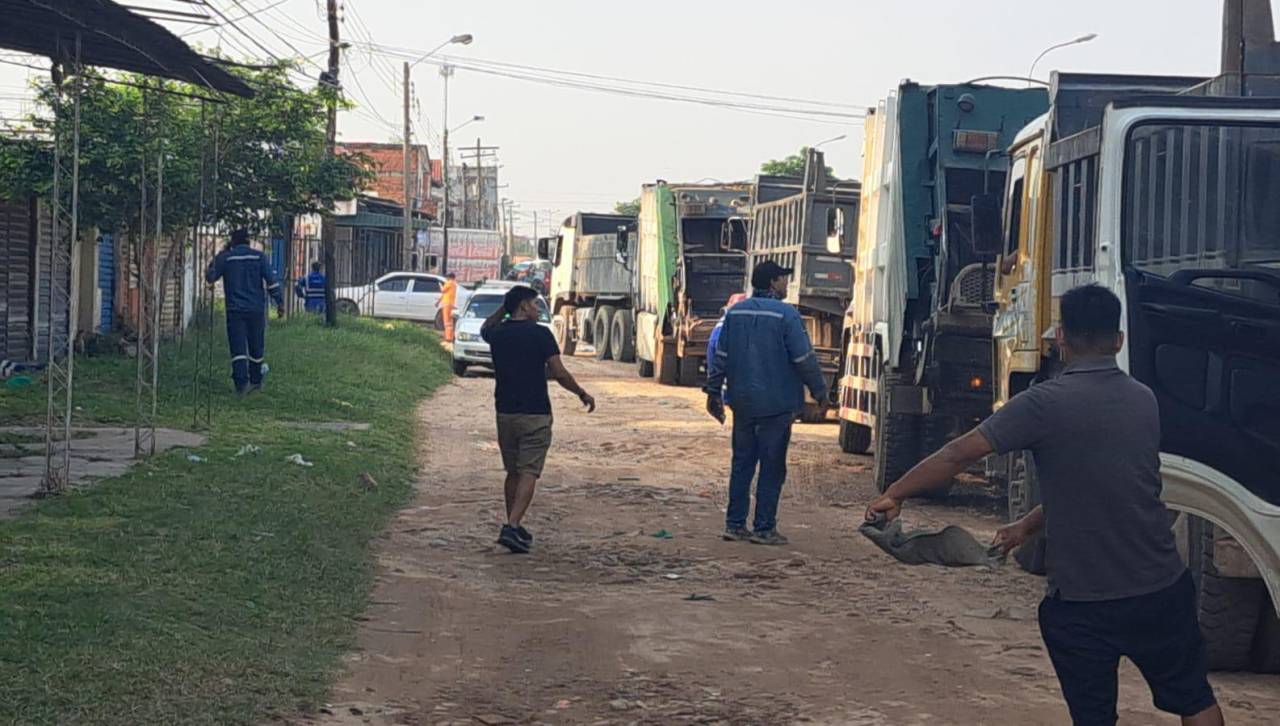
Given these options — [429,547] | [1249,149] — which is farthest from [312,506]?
[1249,149]

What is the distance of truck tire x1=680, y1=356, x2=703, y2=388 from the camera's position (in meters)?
28.2

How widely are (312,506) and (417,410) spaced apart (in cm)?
988

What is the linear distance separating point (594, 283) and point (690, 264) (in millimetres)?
9698

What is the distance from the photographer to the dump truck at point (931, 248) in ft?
42.8

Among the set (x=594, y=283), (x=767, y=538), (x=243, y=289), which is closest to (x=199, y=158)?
(x=243, y=289)

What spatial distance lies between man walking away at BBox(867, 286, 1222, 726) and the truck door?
74.1 inches

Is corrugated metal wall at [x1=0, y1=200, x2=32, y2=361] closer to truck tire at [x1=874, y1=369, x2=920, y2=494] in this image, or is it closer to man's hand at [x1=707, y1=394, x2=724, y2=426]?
truck tire at [x1=874, y1=369, x2=920, y2=494]

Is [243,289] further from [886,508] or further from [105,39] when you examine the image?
[886,508]

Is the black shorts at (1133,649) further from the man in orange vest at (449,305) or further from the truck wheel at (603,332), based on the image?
the man in orange vest at (449,305)

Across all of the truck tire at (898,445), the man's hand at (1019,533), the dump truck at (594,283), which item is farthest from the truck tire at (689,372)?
the man's hand at (1019,533)

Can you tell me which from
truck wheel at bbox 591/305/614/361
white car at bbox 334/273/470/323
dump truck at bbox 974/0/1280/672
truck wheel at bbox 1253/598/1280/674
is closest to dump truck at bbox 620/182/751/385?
truck wheel at bbox 591/305/614/361

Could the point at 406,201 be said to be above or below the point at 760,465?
above

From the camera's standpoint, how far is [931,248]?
13.8 metres

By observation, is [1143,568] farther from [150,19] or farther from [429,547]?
[150,19]
